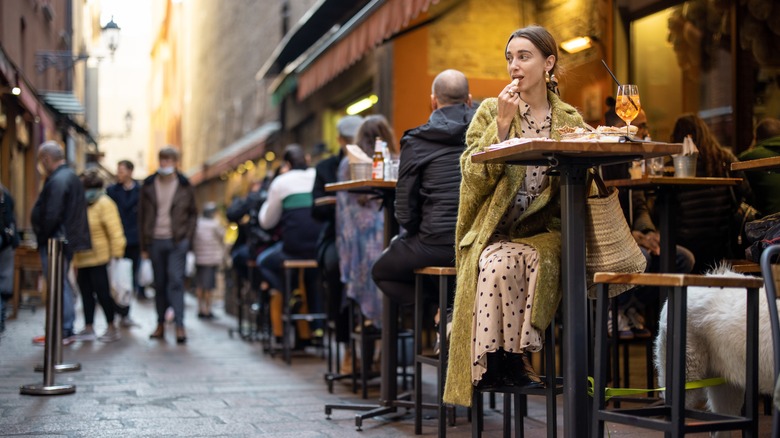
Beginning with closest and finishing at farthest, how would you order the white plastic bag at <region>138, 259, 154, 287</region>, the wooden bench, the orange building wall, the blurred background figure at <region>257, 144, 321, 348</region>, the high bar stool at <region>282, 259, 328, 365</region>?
the high bar stool at <region>282, 259, 328, 365</region> → the blurred background figure at <region>257, 144, 321, 348</region> → the orange building wall → the wooden bench → the white plastic bag at <region>138, 259, 154, 287</region>

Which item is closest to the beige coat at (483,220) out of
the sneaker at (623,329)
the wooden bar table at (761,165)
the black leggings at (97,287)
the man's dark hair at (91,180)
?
the wooden bar table at (761,165)

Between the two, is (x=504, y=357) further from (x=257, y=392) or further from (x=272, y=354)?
Answer: (x=272, y=354)

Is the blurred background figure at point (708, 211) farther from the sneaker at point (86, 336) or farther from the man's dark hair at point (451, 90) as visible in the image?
the sneaker at point (86, 336)

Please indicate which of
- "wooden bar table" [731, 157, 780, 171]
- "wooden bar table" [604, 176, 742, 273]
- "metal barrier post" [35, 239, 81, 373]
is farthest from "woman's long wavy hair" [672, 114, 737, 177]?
"metal barrier post" [35, 239, 81, 373]

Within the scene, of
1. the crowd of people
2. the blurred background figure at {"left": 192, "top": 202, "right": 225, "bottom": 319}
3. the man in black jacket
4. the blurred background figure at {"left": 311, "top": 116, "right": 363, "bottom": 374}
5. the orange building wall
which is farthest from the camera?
the blurred background figure at {"left": 192, "top": 202, "right": 225, "bottom": 319}

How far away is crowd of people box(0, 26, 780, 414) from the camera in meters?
4.16

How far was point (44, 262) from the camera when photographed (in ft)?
31.9

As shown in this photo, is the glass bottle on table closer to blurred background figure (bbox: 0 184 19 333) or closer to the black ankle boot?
the black ankle boot

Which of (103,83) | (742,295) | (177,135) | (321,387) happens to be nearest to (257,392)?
(321,387)

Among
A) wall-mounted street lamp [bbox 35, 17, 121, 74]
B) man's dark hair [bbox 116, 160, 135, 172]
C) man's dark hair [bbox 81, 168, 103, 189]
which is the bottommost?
man's dark hair [bbox 81, 168, 103, 189]

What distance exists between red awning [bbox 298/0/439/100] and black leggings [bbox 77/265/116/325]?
3.26 metres

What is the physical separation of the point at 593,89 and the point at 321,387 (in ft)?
11.7

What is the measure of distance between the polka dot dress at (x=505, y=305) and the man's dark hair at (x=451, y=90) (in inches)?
61.5

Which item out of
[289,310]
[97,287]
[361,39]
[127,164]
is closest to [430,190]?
[289,310]
